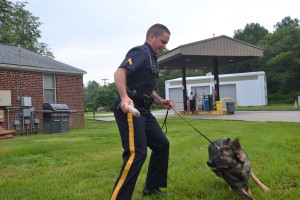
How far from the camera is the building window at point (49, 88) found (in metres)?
16.2

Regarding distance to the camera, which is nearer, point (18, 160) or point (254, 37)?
point (18, 160)

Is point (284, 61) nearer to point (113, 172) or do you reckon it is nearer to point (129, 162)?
point (113, 172)

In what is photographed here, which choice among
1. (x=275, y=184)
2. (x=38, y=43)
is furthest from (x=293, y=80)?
(x=275, y=184)

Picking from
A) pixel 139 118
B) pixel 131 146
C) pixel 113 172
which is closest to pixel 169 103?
pixel 139 118

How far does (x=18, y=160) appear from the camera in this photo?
6988 millimetres

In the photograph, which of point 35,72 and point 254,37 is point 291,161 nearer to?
point 35,72

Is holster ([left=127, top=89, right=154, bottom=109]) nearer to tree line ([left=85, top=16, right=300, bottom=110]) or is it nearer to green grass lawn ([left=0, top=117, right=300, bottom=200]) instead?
green grass lawn ([left=0, top=117, right=300, bottom=200])

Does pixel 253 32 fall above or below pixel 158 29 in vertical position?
above

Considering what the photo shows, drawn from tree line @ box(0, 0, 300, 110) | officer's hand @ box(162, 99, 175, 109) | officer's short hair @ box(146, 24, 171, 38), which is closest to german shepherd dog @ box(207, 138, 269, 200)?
officer's hand @ box(162, 99, 175, 109)

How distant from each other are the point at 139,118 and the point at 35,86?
42.3 ft

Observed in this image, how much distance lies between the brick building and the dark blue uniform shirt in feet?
37.9

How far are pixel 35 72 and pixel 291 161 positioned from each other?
41.2 feet

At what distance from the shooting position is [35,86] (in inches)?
609

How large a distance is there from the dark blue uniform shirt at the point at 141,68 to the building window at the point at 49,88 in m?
13.3
